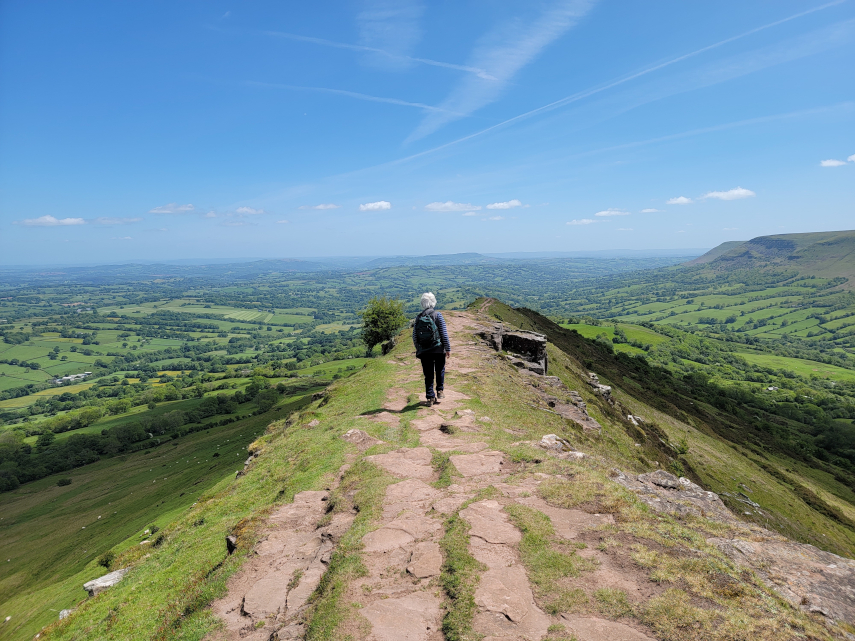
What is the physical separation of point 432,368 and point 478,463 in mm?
5436

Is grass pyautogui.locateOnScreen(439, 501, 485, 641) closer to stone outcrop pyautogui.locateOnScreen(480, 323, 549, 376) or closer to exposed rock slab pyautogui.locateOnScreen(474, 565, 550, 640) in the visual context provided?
exposed rock slab pyautogui.locateOnScreen(474, 565, 550, 640)

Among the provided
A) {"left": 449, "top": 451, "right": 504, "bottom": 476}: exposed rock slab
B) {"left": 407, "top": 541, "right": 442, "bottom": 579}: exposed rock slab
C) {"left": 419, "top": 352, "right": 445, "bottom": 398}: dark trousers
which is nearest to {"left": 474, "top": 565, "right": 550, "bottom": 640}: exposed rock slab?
{"left": 407, "top": 541, "right": 442, "bottom": 579}: exposed rock slab

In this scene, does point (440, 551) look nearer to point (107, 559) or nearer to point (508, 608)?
point (508, 608)

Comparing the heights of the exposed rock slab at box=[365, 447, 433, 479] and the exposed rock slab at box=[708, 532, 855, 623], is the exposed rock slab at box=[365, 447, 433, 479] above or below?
below

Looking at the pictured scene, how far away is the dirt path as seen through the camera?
580 cm

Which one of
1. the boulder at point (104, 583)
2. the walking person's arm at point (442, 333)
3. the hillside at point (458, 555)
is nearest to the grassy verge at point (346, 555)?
the hillside at point (458, 555)

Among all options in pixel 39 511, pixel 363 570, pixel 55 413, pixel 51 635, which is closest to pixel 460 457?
pixel 363 570

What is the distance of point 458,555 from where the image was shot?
726 cm

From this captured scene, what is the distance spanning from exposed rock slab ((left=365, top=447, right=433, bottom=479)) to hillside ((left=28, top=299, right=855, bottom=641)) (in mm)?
79

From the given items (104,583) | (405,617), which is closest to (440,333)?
(405,617)

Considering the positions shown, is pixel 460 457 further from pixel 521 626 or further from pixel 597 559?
pixel 521 626

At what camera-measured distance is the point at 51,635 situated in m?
12.0

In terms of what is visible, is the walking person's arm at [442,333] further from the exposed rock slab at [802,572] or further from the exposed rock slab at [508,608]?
the exposed rock slab at [802,572]

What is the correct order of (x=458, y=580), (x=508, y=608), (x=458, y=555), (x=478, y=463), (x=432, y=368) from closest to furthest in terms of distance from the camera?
1. (x=508, y=608)
2. (x=458, y=580)
3. (x=458, y=555)
4. (x=478, y=463)
5. (x=432, y=368)
